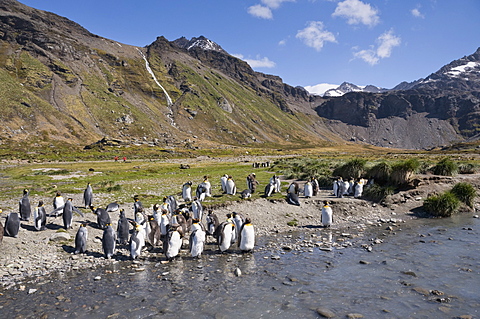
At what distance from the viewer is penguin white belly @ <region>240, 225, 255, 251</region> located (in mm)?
12102

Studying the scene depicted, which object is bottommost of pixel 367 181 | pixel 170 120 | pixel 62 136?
pixel 367 181

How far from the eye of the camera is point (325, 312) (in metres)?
7.72

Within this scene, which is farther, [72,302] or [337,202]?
[337,202]

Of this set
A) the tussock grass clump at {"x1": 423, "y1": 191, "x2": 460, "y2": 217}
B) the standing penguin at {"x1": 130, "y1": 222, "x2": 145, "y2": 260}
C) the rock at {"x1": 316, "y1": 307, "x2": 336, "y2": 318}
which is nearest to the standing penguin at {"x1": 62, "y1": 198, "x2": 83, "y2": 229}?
the standing penguin at {"x1": 130, "y1": 222, "x2": 145, "y2": 260}

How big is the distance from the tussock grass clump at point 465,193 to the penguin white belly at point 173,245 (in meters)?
18.9

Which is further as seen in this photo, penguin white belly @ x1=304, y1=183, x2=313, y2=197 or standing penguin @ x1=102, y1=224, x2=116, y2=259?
penguin white belly @ x1=304, y1=183, x2=313, y2=197

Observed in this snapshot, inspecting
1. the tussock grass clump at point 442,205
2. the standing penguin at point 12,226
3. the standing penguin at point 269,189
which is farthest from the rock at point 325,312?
the tussock grass clump at point 442,205

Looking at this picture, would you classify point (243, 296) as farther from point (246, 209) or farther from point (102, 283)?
point (246, 209)

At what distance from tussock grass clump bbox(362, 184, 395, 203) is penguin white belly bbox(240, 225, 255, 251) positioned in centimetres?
1309

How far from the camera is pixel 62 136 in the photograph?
103 m

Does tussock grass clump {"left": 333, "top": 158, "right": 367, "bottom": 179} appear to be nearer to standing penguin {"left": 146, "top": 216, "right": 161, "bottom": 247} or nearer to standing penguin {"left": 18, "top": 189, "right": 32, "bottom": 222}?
standing penguin {"left": 146, "top": 216, "right": 161, "bottom": 247}

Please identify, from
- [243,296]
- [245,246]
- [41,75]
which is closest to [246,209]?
[245,246]

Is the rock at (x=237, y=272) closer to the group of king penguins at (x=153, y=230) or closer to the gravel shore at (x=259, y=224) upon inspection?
the group of king penguins at (x=153, y=230)

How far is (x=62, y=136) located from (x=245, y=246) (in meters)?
109
